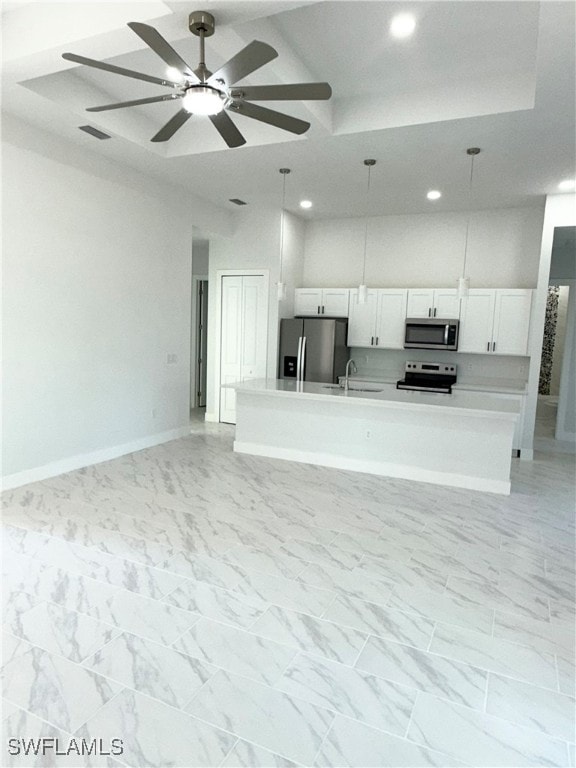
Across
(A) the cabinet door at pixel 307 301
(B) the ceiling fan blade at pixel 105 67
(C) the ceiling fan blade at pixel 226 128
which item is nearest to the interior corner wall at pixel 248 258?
(A) the cabinet door at pixel 307 301

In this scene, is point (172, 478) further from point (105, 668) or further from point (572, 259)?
point (572, 259)

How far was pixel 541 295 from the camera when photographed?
575 centimetres

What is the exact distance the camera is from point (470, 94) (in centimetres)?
364

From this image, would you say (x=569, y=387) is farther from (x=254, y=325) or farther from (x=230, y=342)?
(x=230, y=342)

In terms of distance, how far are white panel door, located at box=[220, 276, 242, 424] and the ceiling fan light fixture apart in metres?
4.74

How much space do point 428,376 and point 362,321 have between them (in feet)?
4.08

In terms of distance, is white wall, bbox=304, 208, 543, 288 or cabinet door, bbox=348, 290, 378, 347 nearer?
white wall, bbox=304, 208, 543, 288

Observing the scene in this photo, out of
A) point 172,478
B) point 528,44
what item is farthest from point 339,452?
point 528,44

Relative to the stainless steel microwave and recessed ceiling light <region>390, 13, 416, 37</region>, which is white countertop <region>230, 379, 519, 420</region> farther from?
recessed ceiling light <region>390, 13, 416, 37</region>

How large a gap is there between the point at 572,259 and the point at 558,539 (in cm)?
536

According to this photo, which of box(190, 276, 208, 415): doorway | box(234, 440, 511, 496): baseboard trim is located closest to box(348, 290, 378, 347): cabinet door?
box(234, 440, 511, 496): baseboard trim

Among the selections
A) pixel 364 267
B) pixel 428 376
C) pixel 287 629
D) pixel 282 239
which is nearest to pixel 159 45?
pixel 287 629

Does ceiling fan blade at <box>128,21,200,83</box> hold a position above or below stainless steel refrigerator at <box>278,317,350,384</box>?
above

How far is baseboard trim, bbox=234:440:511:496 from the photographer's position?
460 cm
